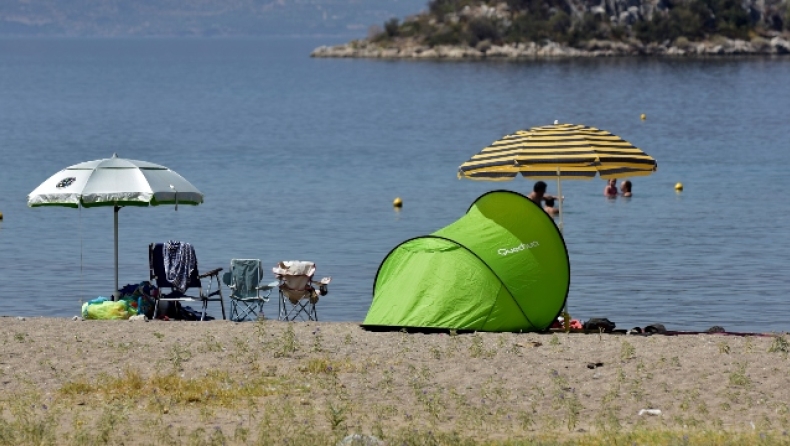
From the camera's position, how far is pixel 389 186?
41.0 meters

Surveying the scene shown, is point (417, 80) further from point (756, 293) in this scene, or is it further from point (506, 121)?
point (756, 293)

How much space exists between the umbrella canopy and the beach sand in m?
1.89

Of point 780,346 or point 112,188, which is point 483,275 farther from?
point 112,188

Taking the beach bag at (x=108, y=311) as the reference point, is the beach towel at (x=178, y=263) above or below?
above

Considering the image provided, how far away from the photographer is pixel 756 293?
74.3 feet

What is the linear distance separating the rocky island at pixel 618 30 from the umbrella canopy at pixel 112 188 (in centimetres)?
13907

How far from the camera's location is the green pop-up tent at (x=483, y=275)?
15.9m

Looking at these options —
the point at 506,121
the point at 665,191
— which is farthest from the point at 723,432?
the point at 506,121

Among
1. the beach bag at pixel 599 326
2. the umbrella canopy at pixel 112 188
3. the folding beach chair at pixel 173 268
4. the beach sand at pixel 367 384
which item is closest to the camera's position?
the beach sand at pixel 367 384

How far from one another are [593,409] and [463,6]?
6237 inches

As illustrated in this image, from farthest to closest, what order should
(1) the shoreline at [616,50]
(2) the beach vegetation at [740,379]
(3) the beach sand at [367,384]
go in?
1. (1) the shoreline at [616,50]
2. (2) the beach vegetation at [740,379]
3. (3) the beach sand at [367,384]

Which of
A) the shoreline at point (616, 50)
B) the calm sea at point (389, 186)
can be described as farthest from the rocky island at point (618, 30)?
the calm sea at point (389, 186)

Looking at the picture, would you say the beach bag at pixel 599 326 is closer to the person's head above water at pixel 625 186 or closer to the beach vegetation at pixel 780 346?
the beach vegetation at pixel 780 346

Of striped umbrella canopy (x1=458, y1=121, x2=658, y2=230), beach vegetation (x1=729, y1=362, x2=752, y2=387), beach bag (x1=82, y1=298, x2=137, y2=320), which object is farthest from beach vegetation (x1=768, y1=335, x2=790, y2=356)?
beach bag (x1=82, y1=298, x2=137, y2=320)
